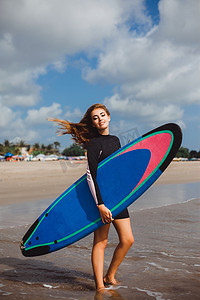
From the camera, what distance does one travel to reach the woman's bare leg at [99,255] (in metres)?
2.68

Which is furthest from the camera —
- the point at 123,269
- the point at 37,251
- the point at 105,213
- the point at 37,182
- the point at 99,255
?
the point at 37,182

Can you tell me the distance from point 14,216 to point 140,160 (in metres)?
4.20

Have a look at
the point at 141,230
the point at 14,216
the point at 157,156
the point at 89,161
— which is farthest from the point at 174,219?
the point at 89,161

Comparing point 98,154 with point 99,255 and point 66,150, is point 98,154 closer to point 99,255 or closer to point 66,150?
point 99,255

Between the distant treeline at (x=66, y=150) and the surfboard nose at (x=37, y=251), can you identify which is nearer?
the surfboard nose at (x=37, y=251)

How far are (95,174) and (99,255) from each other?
0.69 meters

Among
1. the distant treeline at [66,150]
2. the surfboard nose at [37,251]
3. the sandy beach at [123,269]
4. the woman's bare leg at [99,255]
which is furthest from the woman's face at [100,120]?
the distant treeline at [66,150]

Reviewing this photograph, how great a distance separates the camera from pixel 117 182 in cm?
281

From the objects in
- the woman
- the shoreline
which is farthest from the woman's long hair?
the shoreline

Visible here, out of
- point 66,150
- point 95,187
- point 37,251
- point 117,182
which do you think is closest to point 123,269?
point 37,251

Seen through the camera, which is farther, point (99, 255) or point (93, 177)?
point (99, 255)

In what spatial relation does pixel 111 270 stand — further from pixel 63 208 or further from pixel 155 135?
pixel 155 135

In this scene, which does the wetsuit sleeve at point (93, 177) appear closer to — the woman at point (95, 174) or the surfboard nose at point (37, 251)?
the woman at point (95, 174)

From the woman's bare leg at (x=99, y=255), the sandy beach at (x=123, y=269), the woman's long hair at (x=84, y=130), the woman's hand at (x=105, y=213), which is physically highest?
the woman's long hair at (x=84, y=130)
